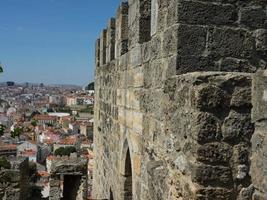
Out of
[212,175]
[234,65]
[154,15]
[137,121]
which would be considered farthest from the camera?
[137,121]

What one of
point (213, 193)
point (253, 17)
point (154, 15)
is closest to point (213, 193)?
point (213, 193)

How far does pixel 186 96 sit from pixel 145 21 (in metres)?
2.08

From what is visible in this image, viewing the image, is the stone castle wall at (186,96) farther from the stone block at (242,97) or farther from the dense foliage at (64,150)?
the dense foliage at (64,150)

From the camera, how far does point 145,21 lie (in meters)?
4.69

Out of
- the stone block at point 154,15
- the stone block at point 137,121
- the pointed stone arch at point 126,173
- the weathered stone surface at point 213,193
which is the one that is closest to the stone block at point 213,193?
the weathered stone surface at point 213,193

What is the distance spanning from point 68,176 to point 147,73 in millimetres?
7631

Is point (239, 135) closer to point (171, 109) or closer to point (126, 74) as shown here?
point (171, 109)

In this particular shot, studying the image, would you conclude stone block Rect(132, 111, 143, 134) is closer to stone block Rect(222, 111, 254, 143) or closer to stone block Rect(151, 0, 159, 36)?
stone block Rect(151, 0, 159, 36)

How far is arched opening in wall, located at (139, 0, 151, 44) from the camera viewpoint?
4.64 meters

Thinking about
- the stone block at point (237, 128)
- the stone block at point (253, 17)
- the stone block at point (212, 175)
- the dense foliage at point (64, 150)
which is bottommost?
the dense foliage at point (64, 150)

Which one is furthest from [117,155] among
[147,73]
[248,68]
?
[248,68]

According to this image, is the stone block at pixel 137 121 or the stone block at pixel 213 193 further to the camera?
the stone block at pixel 137 121

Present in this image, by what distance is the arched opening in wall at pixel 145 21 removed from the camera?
4.64 metres

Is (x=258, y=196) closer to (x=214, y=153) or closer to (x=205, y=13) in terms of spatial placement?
(x=214, y=153)
